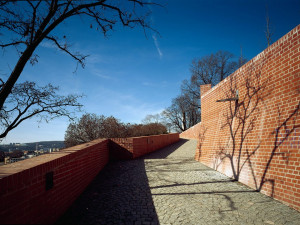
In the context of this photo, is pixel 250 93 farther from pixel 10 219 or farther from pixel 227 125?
pixel 10 219

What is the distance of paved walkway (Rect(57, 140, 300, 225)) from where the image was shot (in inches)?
115

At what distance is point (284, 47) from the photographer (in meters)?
3.84

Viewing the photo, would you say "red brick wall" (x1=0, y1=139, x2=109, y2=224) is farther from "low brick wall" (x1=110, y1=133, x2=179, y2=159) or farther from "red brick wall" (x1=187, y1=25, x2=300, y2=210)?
"low brick wall" (x1=110, y1=133, x2=179, y2=159)

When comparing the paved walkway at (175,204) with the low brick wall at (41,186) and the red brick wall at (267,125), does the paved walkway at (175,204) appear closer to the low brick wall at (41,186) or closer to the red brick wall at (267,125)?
the low brick wall at (41,186)

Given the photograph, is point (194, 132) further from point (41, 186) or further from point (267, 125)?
point (41, 186)

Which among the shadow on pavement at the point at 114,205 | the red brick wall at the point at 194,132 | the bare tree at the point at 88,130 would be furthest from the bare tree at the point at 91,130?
the red brick wall at the point at 194,132

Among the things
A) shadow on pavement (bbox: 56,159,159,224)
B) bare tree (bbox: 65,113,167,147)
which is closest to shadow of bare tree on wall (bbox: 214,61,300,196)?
shadow on pavement (bbox: 56,159,159,224)

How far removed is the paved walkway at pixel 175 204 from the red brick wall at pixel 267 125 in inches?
18.6

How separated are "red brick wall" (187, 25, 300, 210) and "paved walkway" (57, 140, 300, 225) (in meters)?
0.47

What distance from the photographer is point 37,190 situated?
90.1 inches

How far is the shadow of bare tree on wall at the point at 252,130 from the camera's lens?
3.79 m

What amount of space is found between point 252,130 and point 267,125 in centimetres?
64

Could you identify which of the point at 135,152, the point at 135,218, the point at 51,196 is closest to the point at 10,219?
the point at 51,196

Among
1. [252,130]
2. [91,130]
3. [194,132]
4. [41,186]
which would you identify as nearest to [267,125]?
[252,130]
